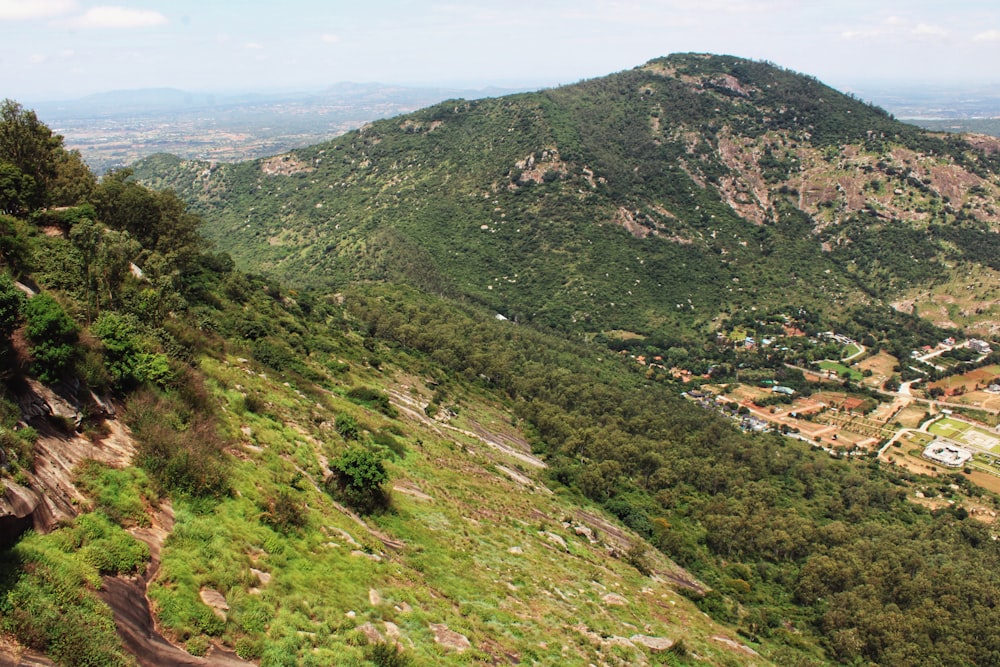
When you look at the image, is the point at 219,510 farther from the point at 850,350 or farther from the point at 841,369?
the point at 850,350

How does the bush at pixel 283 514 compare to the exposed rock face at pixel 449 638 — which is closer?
the exposed rock face at pixel 449 638

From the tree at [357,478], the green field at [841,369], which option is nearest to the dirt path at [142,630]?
the tree at [357,478]

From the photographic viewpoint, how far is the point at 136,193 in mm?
45750

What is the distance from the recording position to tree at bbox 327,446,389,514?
993 inches

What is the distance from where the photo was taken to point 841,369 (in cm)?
16162

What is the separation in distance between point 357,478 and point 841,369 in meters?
175

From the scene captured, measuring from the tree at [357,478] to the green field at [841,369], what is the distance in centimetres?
16959

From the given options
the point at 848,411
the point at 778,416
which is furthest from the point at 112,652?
the point at 848,411

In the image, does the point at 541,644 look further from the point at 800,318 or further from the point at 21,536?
the point at 800,318

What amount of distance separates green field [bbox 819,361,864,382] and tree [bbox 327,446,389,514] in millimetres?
169585

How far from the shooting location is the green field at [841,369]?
15750 cm

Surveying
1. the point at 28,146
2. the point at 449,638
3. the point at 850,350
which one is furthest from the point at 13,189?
the point at 850,350

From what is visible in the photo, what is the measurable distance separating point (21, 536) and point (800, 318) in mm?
205846

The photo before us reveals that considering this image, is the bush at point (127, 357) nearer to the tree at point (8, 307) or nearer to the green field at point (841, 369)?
the tree at point (8, 307)
